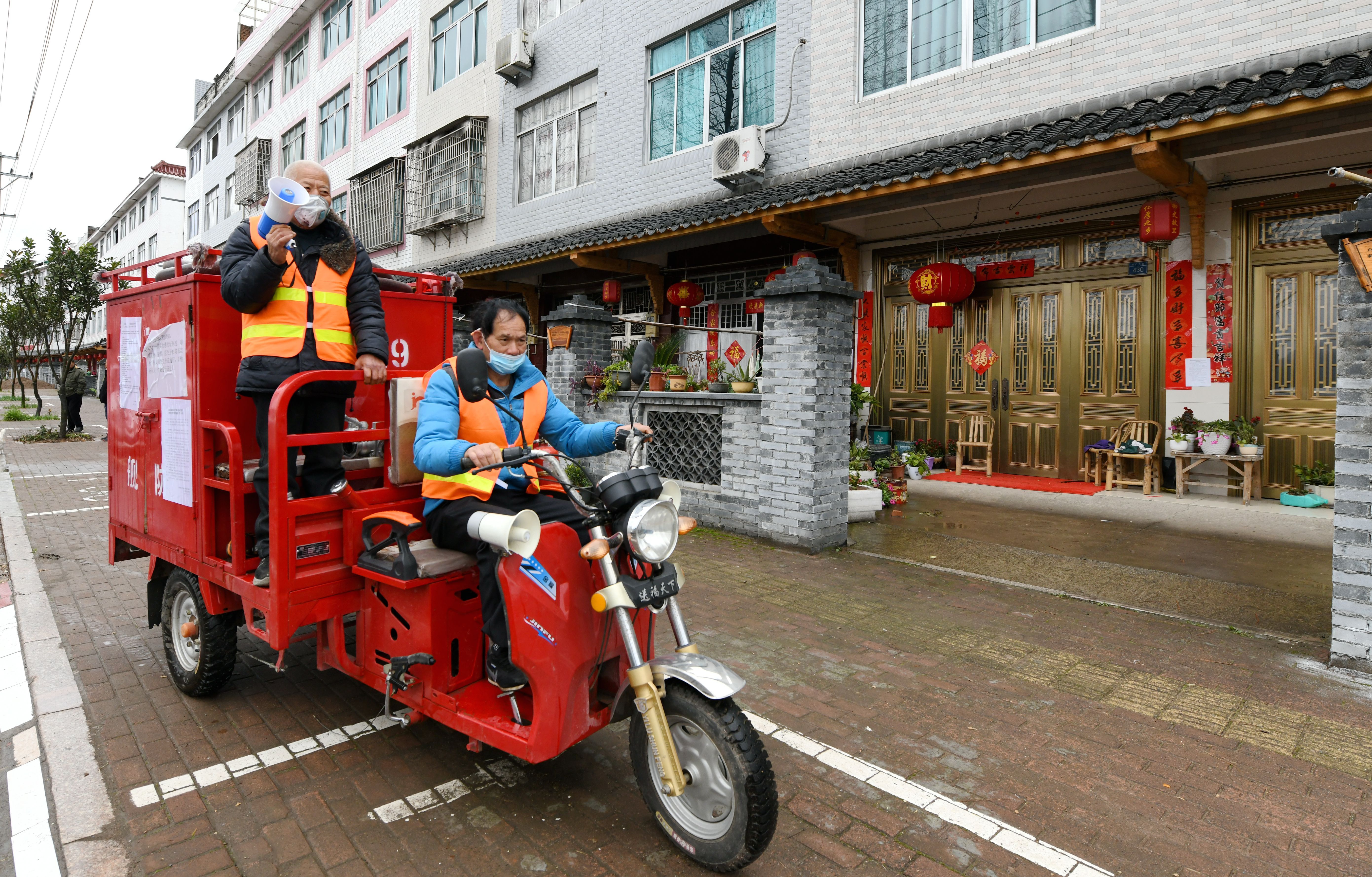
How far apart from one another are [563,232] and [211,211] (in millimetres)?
24443

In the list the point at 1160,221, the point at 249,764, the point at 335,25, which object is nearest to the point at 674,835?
the point at 249,764

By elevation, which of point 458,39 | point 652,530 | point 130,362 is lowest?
point 652,530

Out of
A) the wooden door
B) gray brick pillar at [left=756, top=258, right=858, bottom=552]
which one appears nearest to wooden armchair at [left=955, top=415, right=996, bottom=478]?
the wooden door

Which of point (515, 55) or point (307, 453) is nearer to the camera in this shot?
point (307, 453)

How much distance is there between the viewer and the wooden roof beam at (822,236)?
9.14 meters

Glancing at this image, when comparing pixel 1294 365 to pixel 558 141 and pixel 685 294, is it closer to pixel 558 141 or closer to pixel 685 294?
pixel 685 294

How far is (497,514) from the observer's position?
2.64 metres

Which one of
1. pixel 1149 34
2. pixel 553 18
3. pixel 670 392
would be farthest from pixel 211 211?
pixel 1149 34

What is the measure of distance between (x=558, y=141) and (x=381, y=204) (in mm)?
7076

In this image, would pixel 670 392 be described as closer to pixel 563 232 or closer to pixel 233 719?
pixel 233 719

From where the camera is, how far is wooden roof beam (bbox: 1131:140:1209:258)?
21.0ft

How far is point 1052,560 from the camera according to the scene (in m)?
6.20

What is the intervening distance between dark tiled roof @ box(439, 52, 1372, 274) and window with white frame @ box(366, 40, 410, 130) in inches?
461

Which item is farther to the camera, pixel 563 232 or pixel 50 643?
pixel 563 232
